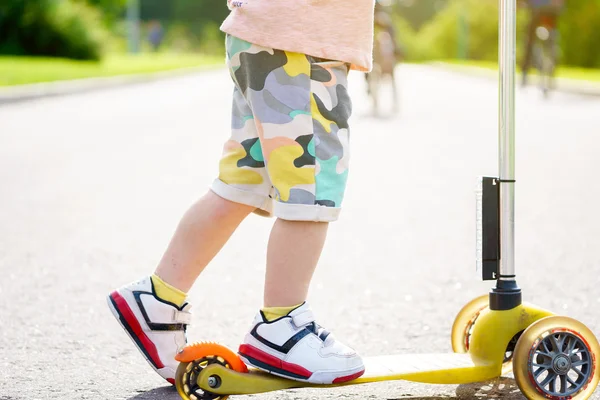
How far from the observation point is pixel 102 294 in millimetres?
3914

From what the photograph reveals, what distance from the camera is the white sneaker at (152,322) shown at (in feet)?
8.27

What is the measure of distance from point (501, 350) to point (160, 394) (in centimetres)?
83

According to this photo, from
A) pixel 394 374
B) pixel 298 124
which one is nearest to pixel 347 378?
pixel 394 374

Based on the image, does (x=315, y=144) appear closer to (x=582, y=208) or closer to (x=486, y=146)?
(x=582, y=208)

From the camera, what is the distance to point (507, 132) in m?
2.52

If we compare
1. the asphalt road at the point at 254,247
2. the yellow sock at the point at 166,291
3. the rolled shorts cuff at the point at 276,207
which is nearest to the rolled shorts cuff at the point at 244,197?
the rolled shorts cuff at the point at 276,207

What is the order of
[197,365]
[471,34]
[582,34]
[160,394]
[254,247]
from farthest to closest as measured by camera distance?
[471,34]
[582,34]
[254,247]
[160,394]
[197,365]

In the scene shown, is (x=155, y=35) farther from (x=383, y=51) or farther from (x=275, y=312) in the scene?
(x=275, y=312)

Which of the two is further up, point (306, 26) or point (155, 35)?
point (155, 35)

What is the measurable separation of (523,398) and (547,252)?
229 centimetres

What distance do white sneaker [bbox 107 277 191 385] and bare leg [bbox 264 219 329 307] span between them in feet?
0.90

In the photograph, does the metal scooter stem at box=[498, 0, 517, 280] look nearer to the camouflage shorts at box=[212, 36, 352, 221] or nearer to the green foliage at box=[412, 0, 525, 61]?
the camouflage shorts at box=[212, 36, 352, 221]

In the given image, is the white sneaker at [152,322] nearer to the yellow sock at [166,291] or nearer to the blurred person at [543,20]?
the yellow sock at [166,291]

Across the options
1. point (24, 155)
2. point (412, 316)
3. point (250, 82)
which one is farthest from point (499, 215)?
point (24, 155)
